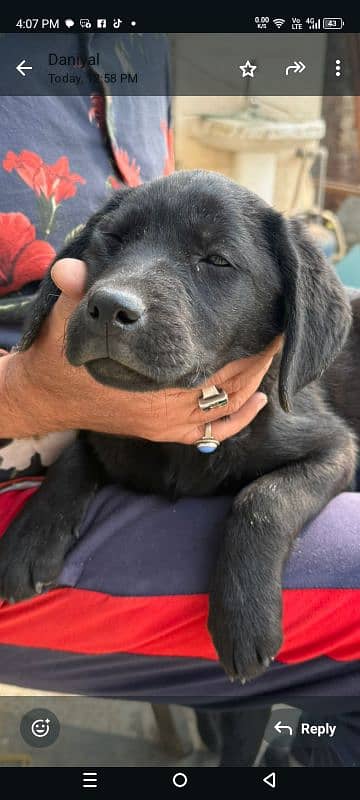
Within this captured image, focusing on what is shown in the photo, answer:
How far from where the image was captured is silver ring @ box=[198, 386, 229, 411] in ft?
6.04

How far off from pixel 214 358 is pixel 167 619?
1.87 feet

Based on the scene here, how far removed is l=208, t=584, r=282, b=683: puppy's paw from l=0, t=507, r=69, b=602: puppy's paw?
0.39 meters

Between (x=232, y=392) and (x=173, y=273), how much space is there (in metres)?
0.37

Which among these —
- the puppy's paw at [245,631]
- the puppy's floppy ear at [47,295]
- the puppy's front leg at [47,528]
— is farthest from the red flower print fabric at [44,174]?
the puppy's paw at [245,631]

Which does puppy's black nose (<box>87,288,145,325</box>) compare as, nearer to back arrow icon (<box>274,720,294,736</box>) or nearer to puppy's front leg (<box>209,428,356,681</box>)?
puppy's front leg (<box>209,428,356,681</box>)

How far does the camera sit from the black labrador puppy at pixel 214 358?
1.55 m

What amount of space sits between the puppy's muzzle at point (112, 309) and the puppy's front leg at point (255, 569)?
0.54 meters

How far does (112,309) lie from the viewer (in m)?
1.43
